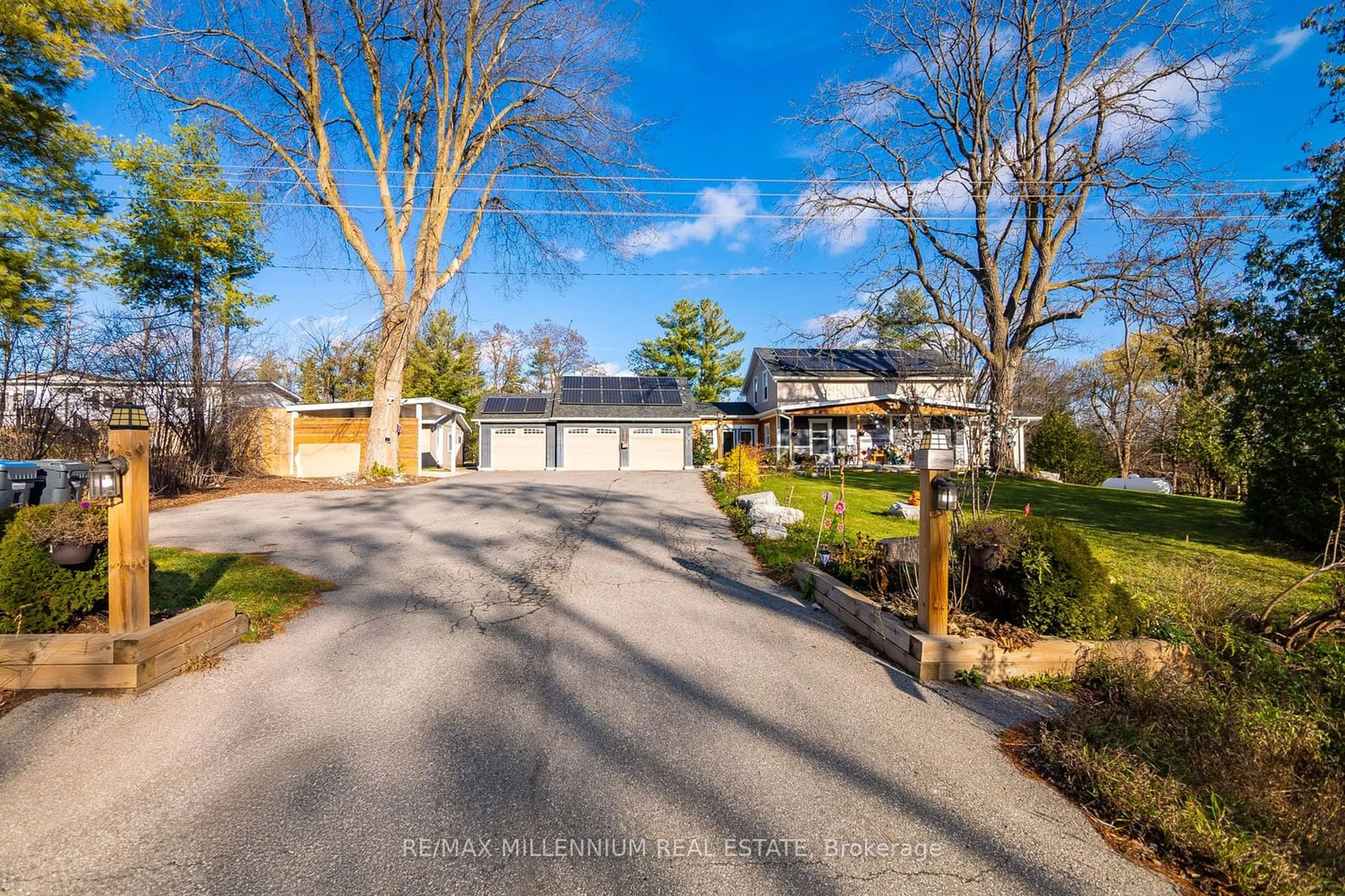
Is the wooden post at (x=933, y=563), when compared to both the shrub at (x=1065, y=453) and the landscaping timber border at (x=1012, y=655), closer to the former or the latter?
the landscaping timber border at (x=1012, y=655)

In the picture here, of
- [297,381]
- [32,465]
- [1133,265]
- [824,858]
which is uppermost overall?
[1133,265]

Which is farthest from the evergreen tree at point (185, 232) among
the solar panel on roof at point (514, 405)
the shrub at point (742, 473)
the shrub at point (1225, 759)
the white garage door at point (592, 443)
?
the shrub at point (1225, 759)

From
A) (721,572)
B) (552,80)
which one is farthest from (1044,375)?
(721,572)

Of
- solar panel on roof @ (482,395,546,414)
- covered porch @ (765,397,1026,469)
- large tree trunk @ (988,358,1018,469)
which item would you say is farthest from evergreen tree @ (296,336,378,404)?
large tree trunk @ (988,358,1018,469)

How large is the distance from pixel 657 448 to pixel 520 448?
6.00 m

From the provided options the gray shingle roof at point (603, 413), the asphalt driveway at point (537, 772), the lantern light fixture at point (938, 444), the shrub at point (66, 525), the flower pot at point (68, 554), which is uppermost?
the gray shingle roof at point (603, 413)

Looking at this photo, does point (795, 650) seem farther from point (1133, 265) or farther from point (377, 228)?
point (1133, 265)

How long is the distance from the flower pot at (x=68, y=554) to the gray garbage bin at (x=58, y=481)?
6.03 meters

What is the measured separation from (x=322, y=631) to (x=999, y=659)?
15.9 feet

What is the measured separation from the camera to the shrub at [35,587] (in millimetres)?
3355

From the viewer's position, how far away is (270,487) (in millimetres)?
13789

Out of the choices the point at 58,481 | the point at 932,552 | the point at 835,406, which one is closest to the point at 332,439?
the point at 58,481

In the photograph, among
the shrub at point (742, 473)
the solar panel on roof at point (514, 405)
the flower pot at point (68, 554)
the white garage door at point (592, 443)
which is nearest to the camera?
the flower pot at point (68, 554)

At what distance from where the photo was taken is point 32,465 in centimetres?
763
